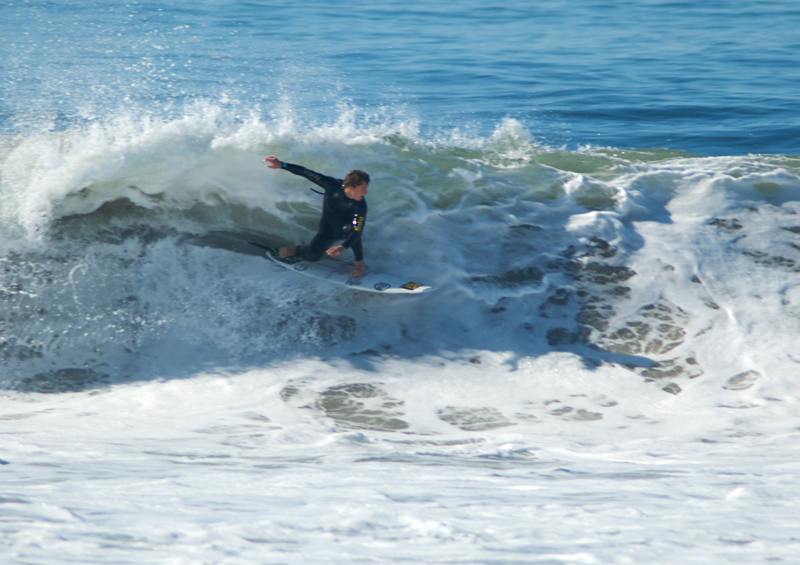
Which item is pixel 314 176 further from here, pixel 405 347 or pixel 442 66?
pixel 442 66

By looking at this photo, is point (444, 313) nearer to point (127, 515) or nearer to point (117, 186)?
point (117, 186)

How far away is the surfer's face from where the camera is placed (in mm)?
5949

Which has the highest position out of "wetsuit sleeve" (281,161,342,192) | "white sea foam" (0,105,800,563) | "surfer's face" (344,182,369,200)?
"wetsuit sleeve" (281,161,342,192)

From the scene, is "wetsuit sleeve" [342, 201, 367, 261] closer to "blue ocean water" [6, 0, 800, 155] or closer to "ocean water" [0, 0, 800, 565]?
"ocean water" [0, 0, 800, 565]

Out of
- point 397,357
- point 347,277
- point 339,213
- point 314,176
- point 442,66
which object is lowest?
point 397,357

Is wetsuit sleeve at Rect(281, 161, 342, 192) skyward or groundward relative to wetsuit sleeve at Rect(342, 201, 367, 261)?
skyward

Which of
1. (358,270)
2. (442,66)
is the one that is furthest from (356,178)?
(442,66)

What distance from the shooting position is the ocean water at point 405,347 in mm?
2793

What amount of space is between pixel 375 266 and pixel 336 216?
891mm


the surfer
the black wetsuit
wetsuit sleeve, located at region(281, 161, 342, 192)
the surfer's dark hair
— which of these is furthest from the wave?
the surfer's dark hair

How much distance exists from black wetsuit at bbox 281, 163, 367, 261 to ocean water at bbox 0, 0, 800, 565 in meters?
0.48

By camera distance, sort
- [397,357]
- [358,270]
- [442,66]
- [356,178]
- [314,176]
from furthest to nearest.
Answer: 1. [442,66]
2. [358,270]
3. [314,176]
4. [397,357]
5. [356,178]

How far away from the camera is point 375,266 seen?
6934mm

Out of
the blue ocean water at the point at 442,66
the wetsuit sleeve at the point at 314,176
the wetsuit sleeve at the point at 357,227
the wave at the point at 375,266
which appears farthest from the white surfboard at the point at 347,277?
the blue ocean water at the point at 442,66
